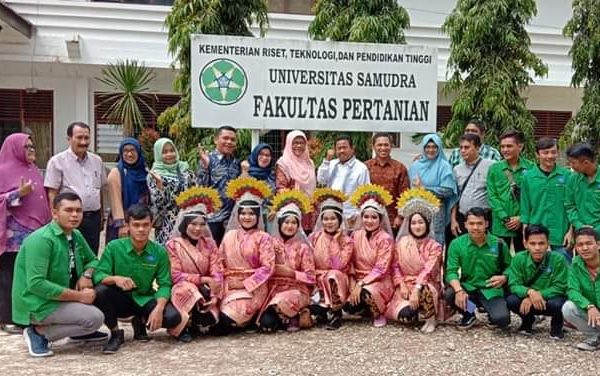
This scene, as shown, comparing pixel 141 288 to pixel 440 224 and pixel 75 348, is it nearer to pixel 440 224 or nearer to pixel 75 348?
pixel 75 348

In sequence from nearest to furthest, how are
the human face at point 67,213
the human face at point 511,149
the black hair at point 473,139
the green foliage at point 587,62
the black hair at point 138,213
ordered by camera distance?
the human face at point 67,213
the black hair at point 138,213
the human face at point 511,149
the black hair at point 473,139
the green foliage at point 587,62

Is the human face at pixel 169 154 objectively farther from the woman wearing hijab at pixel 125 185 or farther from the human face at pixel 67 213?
the human face at pixel 67 213

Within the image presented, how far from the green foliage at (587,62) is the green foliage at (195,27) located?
455cm

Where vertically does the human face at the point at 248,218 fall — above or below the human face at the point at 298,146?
below

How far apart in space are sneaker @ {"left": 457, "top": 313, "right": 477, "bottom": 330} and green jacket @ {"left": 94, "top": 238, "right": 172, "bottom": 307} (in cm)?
227

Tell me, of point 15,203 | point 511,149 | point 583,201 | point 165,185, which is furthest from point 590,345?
point 15,203

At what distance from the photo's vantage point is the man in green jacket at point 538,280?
497 centimetres

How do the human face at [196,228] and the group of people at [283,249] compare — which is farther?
the human face at [196,228]

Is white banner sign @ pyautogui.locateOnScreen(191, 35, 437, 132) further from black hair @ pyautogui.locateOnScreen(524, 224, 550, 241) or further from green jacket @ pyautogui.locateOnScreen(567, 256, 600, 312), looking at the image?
green jacket @ pyautogui.locateOnScreen(567, 256, 600, 312)

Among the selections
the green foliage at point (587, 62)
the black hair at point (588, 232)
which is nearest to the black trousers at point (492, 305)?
the black hair at point (588, 232)

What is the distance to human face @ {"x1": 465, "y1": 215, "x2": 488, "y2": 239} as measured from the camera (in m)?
5.12

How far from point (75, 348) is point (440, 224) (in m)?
3.16

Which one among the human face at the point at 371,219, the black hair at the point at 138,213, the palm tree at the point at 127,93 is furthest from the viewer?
the palm tree at the point at 127,93

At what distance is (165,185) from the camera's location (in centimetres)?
574
